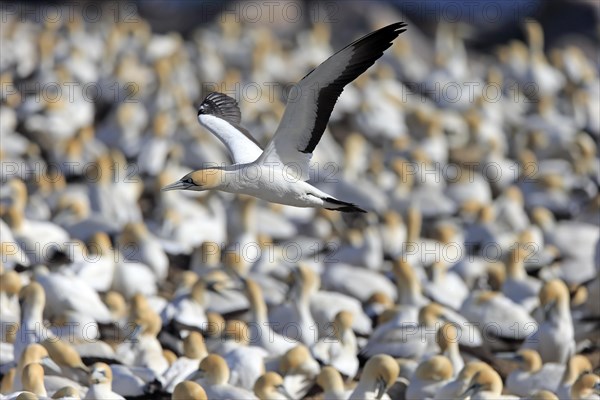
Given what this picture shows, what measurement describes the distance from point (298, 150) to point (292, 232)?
794 cm

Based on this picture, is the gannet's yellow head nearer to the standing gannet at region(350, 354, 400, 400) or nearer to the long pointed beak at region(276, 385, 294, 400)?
the long pointed beak at region(276, 385, 294, 400)

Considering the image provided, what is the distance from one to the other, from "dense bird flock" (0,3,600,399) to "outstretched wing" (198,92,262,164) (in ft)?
4.46

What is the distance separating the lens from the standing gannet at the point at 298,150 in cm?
805

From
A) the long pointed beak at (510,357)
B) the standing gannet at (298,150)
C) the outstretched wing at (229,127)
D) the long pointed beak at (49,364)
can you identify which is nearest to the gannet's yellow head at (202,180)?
the standing gannet at (298,150)

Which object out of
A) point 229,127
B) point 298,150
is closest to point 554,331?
point 229,127

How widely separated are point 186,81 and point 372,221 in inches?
342

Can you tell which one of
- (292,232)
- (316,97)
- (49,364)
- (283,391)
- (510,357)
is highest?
(316,97)

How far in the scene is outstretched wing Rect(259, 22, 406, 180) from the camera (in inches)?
314

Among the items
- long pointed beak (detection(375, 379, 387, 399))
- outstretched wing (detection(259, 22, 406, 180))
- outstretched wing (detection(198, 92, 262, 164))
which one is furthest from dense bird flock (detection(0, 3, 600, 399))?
outstretched wing (detection(259, 22, 406, 180))

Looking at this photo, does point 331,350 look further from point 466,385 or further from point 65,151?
point 65,151

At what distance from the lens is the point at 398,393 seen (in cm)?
995

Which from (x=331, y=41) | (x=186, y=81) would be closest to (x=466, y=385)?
(x=186, y=81)

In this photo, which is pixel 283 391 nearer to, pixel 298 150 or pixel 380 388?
pixel 380 388

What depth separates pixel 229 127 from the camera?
31.9 feet
